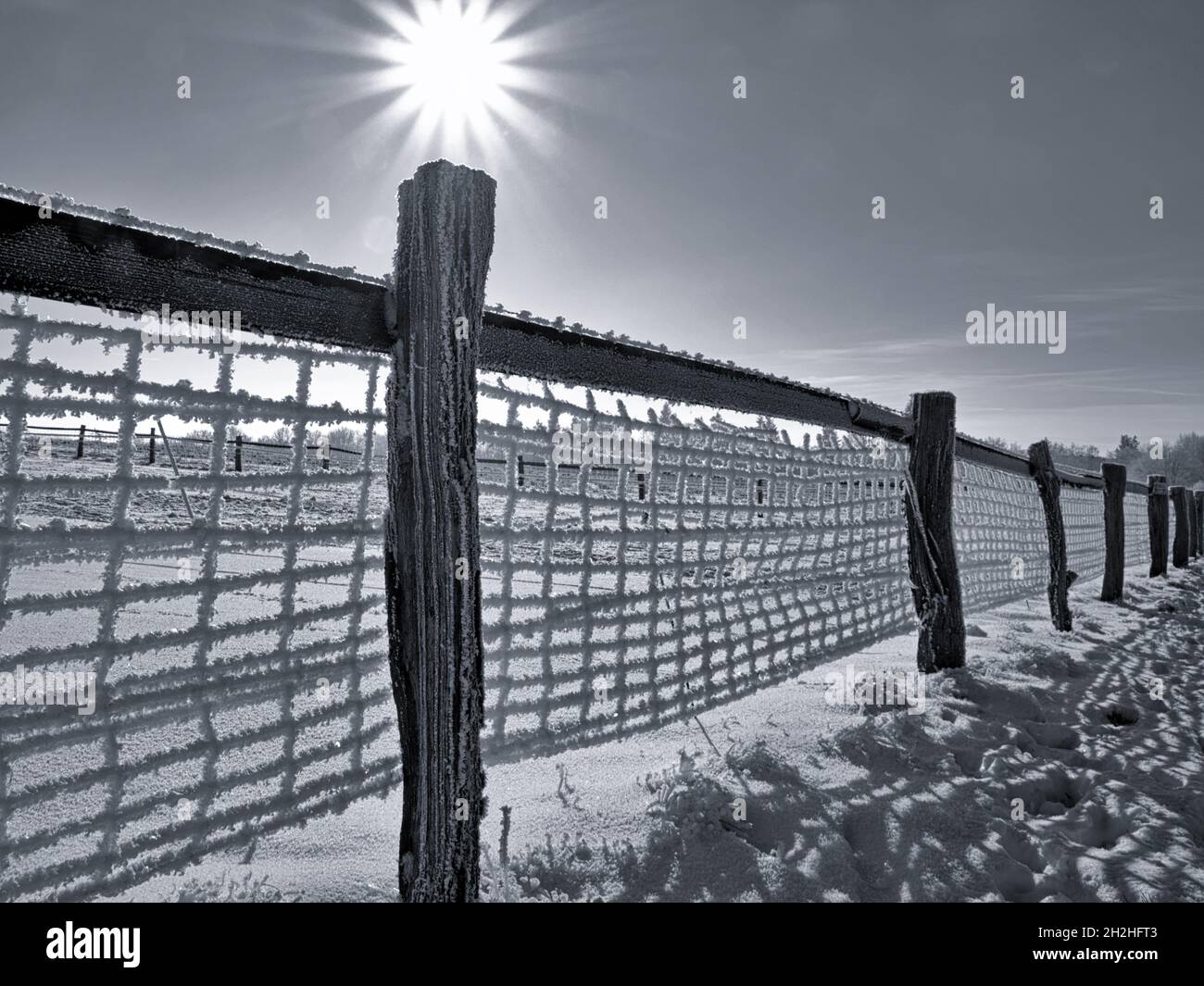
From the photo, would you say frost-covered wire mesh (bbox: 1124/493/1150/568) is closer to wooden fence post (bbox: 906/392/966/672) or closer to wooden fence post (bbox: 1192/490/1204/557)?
wooden fence post (bbox: 1192/490/1204/557)

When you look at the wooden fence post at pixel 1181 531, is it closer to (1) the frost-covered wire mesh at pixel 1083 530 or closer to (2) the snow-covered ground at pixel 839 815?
(1) the frost-covered wire mesh at pixel 1083 530

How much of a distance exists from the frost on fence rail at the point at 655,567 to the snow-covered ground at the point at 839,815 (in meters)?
0.26

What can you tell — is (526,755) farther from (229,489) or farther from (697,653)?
(229,489)

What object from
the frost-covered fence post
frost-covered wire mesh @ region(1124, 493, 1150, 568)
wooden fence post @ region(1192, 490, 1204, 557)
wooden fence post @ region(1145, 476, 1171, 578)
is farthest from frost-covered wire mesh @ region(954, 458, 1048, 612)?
wooden fence post @ region(1192, 490, 1204, 557)

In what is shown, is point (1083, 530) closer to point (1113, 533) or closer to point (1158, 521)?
point (1113, 533)

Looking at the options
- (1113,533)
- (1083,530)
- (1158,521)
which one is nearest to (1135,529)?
(1158,521)

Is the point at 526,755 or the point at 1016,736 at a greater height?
the point at 526,755

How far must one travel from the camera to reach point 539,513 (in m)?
2.13

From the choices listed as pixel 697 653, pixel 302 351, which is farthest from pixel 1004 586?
pixel 302 351

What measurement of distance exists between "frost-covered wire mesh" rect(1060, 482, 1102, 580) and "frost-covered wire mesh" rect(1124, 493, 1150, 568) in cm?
286

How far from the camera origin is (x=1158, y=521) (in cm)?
1029

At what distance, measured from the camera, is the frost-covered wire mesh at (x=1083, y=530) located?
24.9 feet
